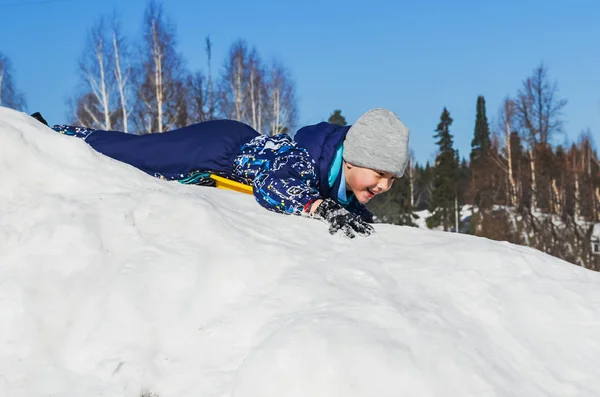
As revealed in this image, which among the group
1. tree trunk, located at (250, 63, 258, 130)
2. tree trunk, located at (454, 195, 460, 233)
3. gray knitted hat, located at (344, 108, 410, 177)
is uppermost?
tree trunk, located at (250, 63, 258, 130)

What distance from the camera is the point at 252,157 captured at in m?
2.66

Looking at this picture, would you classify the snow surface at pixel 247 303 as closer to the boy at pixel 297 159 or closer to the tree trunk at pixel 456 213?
the boy at pixel 297 159

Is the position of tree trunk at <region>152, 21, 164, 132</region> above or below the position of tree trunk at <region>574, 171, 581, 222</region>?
above

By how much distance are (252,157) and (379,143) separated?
520mm

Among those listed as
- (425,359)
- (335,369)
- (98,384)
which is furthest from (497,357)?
(98,384)

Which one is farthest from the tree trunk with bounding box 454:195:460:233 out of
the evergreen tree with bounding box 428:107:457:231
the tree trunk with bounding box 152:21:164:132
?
the tree trunk with bounding box 152:21:164:132

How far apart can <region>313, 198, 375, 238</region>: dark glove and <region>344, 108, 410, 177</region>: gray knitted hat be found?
364 mm

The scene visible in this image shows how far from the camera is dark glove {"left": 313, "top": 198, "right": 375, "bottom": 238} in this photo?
212 cm

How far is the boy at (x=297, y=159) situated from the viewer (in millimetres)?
2320

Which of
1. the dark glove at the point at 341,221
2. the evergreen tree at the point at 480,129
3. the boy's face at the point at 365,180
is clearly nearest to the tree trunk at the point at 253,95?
the boy's face at the point at 365,180

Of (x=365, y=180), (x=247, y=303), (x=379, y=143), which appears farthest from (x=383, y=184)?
(x=247, y=303)

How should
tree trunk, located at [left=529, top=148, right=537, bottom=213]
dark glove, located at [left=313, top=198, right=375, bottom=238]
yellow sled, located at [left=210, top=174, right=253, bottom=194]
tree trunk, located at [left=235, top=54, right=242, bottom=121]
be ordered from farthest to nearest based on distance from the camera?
tree trunk, located at [left=529, top=148, right=537, bottom=213] < tree trunk, located at [left=235, top=54, right=242, bottom=121] < yellow sled, located at [left=210, top=174, right=253, bottom=194] < dark glove, located at [left=313, top=198, right=375, bottom=238]

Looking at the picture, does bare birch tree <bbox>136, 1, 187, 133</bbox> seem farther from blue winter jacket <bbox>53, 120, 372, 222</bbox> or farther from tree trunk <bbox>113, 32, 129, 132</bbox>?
blue winter jacket <bbox>53, 120, 372, 222</bbox>

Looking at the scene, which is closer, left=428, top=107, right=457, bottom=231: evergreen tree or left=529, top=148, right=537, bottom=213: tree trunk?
left=529, top=148, right=537, bottom=213: tree trunk
